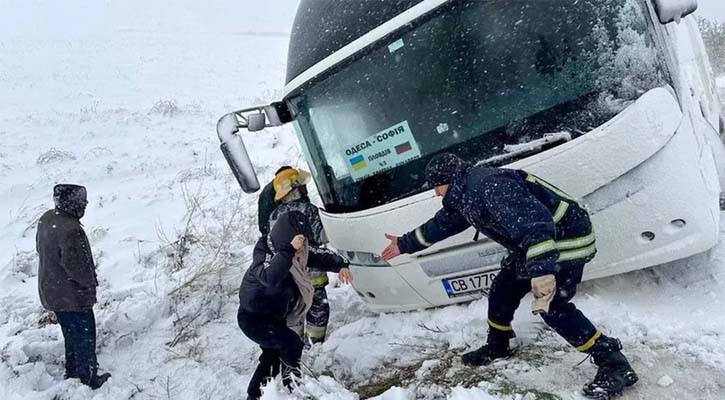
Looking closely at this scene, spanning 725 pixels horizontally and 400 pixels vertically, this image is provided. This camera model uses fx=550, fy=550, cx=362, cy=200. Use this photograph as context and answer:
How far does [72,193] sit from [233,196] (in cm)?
439

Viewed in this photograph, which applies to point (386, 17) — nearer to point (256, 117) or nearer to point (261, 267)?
point (256, 117)

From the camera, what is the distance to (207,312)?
17.4 ft

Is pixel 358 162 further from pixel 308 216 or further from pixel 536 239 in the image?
pixel 536 239

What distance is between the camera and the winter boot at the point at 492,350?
3367 millimetres

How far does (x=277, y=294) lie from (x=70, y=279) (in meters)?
1.72

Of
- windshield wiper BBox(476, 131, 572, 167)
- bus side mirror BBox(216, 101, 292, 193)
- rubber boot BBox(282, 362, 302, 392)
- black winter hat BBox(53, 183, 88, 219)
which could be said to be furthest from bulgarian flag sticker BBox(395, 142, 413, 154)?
black winter hat BBox(53, 183, 88, 219)

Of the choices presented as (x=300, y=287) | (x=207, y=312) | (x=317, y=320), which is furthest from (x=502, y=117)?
(x=207, y=312)

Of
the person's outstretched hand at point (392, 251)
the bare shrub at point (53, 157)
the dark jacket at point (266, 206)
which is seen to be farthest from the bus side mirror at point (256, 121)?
the bare shrub at point (53, 157)

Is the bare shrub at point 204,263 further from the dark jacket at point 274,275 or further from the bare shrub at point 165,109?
the bare shrub at point 165,109

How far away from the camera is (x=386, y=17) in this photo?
3.64m

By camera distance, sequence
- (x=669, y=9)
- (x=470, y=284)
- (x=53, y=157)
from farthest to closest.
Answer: (x=53, y=157) → (x=470, y=284) → (x=669, y=9)

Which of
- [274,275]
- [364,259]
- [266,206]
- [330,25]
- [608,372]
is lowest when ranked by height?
[608,372]

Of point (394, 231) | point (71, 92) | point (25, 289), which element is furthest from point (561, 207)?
point (71, 92)

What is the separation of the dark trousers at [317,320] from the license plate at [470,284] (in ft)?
4.10
